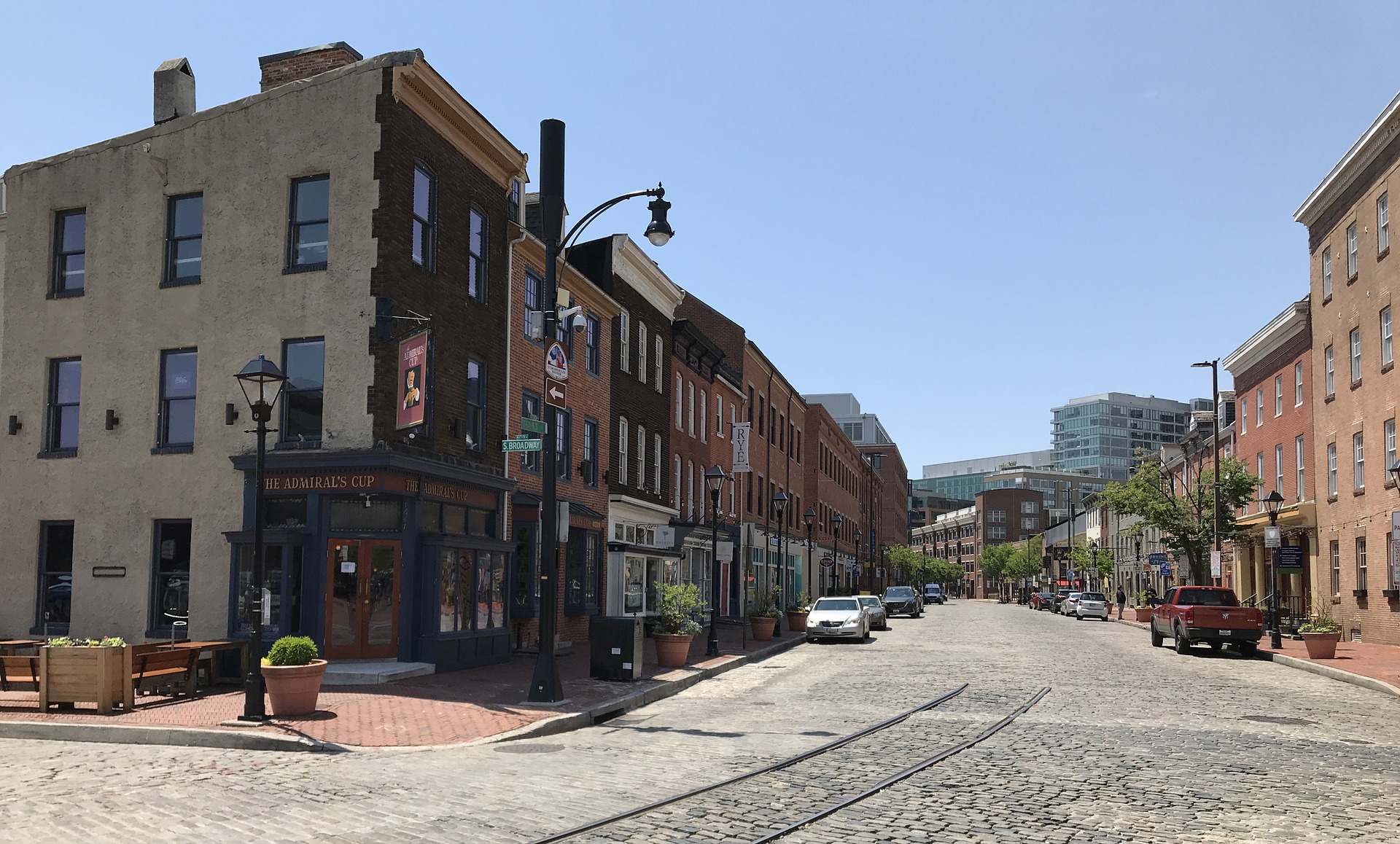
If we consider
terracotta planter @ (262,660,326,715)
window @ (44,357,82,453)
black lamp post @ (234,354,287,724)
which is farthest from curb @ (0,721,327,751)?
window @ (44,357,82,453)

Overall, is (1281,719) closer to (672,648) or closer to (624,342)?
(672,648)

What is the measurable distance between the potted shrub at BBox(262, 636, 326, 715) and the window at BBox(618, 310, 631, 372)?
19867mm

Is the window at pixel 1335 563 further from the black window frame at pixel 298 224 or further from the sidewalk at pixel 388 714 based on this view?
the black window frame at pixel 298 224

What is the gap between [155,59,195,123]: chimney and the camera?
947 inches

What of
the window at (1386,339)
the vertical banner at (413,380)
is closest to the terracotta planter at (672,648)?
the vertical banner at (413,380)

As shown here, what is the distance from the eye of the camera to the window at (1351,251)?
121 ft

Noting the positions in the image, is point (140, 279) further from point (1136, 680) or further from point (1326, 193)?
point (1326, 193)

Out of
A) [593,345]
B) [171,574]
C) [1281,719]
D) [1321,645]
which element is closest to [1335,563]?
[1321,645]

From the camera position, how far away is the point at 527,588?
89.8 feet

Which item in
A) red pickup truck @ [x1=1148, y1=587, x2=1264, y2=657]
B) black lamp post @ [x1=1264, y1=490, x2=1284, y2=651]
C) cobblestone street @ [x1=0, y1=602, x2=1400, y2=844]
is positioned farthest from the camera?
black lamp post @ [x1=1264, y1=490, x2=1284, y2=651]

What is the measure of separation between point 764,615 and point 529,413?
11969 millimetres

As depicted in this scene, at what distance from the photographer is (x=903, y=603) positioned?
64.3 metres

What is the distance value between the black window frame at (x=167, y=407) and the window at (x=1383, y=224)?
1229 inches

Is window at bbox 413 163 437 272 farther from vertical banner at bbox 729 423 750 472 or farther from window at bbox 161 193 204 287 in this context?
vertical banner at bbox 729 423 750 472
